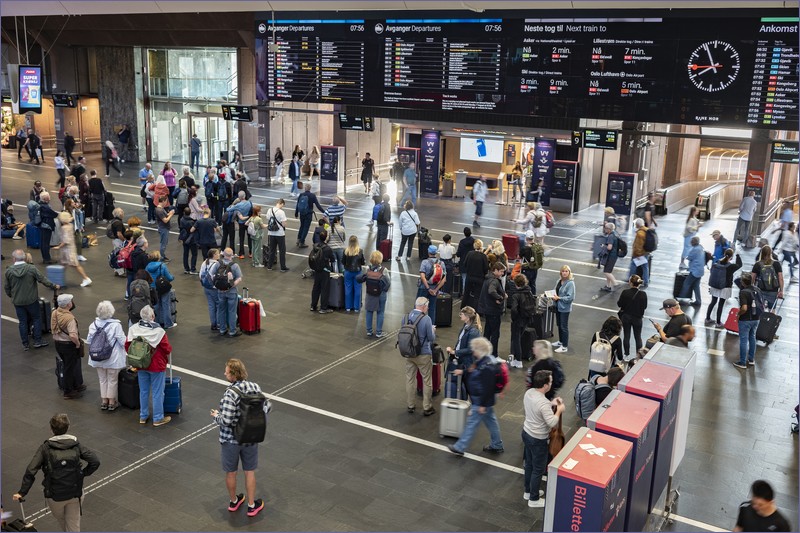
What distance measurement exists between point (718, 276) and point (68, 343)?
1128 centimetres

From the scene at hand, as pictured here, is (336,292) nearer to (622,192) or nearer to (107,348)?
(107,348)

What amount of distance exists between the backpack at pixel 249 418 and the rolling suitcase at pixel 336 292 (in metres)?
7.00

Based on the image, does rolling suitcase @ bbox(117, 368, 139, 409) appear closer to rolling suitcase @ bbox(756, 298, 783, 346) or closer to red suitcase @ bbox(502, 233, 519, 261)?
rolling suitcase @ bbox(756, 298, 783, 346)

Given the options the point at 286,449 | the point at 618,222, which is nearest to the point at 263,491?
the point at 286,449

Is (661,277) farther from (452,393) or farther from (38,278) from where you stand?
(38,278)

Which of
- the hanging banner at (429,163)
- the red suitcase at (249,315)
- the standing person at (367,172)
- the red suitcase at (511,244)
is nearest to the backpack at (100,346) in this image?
the red suitcase at (249,315)

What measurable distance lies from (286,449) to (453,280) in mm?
7018

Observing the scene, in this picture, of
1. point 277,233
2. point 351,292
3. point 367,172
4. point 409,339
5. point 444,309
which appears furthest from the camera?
point 367,172

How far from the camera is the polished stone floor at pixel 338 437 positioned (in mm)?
7957

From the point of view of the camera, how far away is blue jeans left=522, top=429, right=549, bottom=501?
7.91 meters

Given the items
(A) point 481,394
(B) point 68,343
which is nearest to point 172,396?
(B) point 68,343

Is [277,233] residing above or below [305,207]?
below

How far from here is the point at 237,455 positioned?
7695 mm

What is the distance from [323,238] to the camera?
14.4 metres
